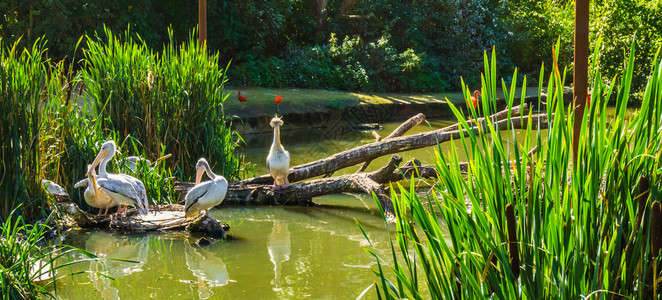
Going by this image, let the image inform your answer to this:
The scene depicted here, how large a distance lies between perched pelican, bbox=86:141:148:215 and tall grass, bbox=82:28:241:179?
33.3 inches

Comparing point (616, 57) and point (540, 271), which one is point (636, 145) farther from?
point (616, 57)

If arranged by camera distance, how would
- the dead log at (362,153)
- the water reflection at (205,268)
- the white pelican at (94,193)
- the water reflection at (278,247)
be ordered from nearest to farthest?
the water reflection at (205,268), the water reflection at (278,247), the white pelican at (94,193), the dead log at (362,153)

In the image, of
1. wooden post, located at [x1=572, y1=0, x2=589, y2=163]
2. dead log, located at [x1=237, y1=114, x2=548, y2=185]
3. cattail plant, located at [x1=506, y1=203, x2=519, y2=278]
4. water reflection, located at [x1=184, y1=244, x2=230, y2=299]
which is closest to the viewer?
cattail plant, located at [x1=506, y1=203, x2=519, y2=278]

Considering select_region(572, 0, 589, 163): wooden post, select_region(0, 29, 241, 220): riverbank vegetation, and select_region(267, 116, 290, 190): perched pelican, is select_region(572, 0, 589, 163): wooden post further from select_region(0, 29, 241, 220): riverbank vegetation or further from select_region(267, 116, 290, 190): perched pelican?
select_region(0, 29, 241, 220): riverbank vegetation

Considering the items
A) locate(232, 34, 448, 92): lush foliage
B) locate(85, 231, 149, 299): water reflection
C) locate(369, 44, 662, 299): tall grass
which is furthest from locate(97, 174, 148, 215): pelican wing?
locate(232, 34, 448, 92): lush foliage

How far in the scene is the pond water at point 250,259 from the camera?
4602 millimetres

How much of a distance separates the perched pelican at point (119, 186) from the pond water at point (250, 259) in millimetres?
306

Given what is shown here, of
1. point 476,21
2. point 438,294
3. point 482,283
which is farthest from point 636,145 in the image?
point 476,21

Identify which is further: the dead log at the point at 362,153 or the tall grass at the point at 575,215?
the dead log at the point at 362,153

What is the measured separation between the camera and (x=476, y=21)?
21344 millimetres

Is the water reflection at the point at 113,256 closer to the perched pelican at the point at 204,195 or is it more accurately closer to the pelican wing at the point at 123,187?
the pelican wing at the point at 123,187

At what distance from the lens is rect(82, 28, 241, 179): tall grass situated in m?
6.98

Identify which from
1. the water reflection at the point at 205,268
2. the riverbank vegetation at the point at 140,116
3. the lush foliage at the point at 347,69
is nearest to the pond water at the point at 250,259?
the water reflection at the point at 205,268

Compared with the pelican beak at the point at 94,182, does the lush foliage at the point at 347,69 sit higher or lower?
higher
